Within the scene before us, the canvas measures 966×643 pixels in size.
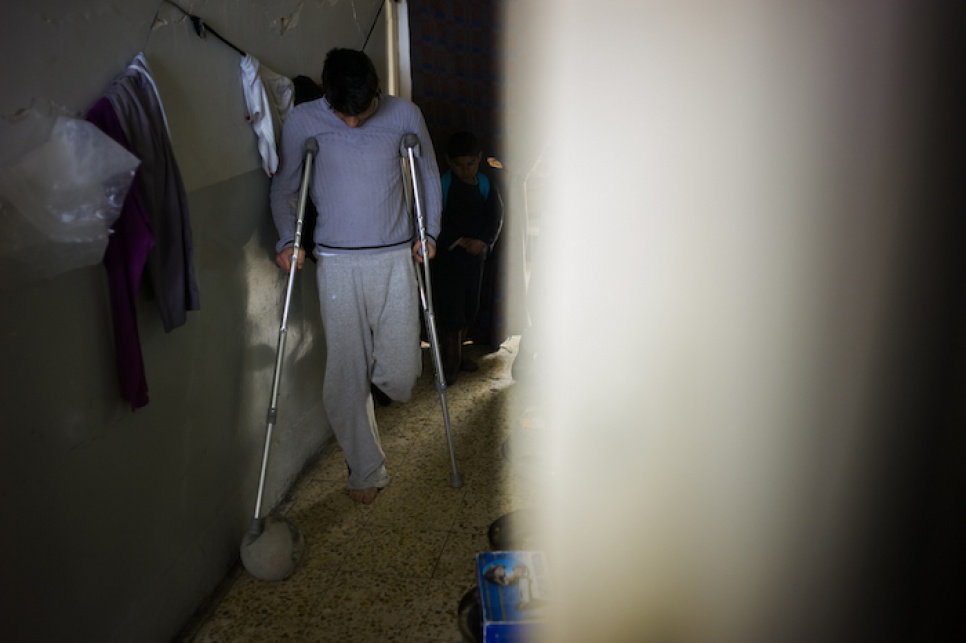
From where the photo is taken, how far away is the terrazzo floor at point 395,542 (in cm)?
193

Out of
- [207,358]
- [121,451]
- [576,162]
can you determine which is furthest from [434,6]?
[576,162]

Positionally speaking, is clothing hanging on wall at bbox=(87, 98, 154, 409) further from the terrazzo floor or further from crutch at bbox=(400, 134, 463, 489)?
crutch at bbox=(400, 134, 463, 489)

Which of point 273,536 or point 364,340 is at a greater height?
point 364,340

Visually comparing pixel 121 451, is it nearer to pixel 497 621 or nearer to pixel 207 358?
pixel 207 358

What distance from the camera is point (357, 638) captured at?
1879 mm

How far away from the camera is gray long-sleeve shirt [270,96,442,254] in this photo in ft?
7.60

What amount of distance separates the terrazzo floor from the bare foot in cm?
3

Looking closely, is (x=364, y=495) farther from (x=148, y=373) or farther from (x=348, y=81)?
(x=348, y=81)

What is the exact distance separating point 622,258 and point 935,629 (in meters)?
0.37

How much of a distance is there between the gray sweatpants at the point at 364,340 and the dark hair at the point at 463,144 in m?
1.30

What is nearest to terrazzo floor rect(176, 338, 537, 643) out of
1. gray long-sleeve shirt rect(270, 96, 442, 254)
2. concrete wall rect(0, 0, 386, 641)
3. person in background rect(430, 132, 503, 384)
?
concrete wall rect(0, 0, 386, 641)

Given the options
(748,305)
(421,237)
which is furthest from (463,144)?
(748,305)

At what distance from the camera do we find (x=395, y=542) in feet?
7.71

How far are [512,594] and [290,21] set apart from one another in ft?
6.82
